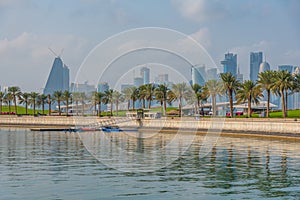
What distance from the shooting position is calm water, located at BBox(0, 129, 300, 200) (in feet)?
106

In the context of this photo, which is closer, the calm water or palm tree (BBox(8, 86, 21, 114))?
the calm water

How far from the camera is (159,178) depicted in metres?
38.3

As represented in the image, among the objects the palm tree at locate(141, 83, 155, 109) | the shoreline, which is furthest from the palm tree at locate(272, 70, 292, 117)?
the palm tree at locate(141, 83, 155, 109)

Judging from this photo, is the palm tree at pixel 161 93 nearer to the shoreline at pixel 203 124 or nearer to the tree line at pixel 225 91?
the tree line at pixel 225 91

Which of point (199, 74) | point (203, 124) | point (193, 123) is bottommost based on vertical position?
point (203, 124)

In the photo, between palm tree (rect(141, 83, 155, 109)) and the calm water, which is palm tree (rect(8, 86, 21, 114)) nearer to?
palm tree (rect(141, 83, 155, 109))

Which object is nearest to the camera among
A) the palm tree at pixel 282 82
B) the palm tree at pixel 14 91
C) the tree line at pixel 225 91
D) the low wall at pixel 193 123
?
the low wall at pixel 193 123

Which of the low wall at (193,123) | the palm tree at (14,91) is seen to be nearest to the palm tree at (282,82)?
the low wall at (193,123)

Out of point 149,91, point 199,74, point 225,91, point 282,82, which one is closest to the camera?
point 199,74

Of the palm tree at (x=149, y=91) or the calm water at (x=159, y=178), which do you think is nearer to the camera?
the calm water at (x=159, y=178)

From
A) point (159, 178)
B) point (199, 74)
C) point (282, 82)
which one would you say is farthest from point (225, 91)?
point (159, 178)

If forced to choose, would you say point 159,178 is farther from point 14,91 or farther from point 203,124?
point 14,91

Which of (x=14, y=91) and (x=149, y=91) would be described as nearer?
(x=149, y=91)

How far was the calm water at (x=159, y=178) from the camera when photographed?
3219 centimetres
